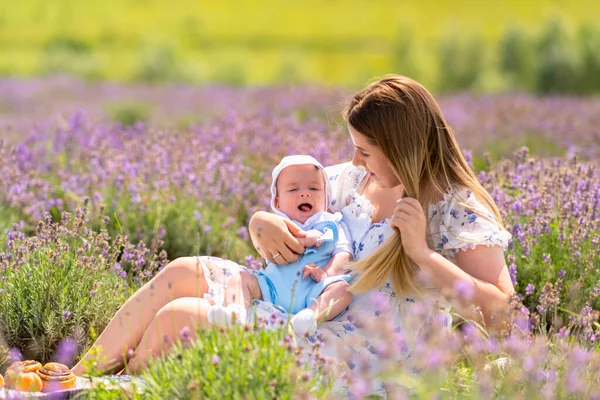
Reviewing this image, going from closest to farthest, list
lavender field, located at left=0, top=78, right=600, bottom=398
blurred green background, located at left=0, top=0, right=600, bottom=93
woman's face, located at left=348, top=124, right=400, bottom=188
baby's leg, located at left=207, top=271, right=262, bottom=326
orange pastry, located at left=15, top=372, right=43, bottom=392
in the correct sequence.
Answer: lavender field, located at left=0, top=78, right=600, bottom=398, baby's leg, located at left=207, top=271, right=262, bottom=326, orange pastry, located at left=15, top=372, right=43, bottom=392, woman's face, located at left=348, top=124, right=400, bottom=188, blurred green background, located at left=0, top=0, right=600, bottom=93

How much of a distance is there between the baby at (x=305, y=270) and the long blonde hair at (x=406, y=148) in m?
0.12

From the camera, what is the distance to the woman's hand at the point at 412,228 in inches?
117

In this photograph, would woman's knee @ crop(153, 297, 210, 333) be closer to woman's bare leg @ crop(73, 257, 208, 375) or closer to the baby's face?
woman's bare leg @ crop(73, 257, 208, 375)

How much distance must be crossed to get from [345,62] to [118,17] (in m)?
10.9

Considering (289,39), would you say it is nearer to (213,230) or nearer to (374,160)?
(213,230)

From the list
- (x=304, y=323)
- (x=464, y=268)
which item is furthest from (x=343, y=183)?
(x=304, y=323)

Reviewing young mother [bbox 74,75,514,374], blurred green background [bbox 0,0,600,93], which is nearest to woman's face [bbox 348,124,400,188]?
young mother [bbox 74,75,514,374]

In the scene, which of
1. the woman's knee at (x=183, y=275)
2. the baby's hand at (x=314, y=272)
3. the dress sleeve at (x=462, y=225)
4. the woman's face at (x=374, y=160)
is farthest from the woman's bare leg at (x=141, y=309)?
the dress sleeve at (x=462, y=225)

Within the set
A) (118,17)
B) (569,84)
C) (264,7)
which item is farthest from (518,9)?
(569,84)

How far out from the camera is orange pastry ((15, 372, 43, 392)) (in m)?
2.87

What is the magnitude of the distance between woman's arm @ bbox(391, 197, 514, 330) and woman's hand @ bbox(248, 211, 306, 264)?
0.40 m

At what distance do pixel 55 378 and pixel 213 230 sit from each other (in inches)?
73.1

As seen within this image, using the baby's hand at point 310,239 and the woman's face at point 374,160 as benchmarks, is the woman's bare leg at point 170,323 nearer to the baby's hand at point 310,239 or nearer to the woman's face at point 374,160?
the baby's hand at point 310,239

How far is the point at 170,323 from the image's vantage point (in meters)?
2.93
